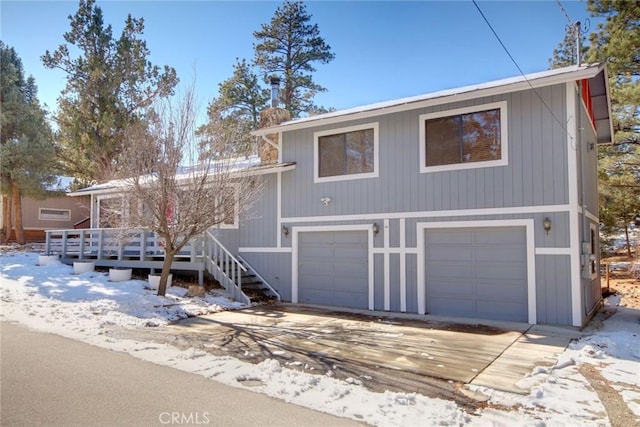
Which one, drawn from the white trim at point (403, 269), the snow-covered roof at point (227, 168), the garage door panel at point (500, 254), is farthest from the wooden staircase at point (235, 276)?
the garage door panel at point (500, 254)

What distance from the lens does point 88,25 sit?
19375 mm

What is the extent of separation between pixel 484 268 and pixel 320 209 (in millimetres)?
4107

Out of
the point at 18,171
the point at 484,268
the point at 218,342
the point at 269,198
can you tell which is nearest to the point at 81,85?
the point at 18,171

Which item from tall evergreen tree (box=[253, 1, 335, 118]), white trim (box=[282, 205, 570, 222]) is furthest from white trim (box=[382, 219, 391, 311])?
tall evergreen tree (box=[253, 1, 335, 118])

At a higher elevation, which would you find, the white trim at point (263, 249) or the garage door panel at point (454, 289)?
the white trim at point (263, 249)

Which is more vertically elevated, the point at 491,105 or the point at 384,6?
the point at 384,6

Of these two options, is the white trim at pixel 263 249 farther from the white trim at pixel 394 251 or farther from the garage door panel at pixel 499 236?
the garage door panel at pixel 499 236

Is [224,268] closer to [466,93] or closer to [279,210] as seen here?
[279,210]

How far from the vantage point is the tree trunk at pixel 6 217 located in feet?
63.8

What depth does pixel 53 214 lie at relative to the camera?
22.6m

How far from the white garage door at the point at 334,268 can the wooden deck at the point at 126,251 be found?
2.72m

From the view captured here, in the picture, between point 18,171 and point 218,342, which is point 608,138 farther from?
point 18,171

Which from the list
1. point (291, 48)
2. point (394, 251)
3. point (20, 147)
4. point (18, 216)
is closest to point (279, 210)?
point (394, 251)

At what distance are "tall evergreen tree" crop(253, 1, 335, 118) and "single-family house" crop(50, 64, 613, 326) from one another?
12750 millimetres
